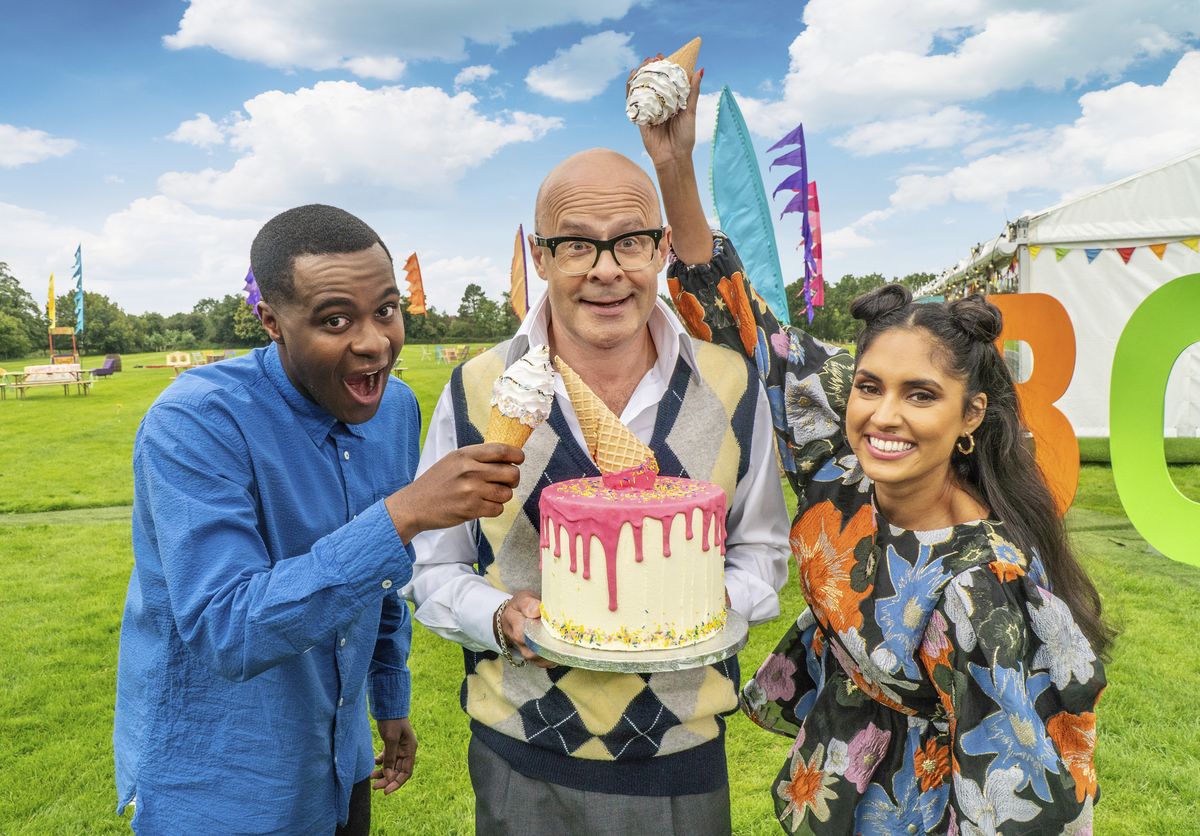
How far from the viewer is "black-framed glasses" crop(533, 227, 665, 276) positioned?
253 cm

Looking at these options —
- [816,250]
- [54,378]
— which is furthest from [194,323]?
[816,250]

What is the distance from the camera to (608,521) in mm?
2232

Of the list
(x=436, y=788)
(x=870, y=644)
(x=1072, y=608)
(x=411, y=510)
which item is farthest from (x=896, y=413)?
(x=436, y=788)

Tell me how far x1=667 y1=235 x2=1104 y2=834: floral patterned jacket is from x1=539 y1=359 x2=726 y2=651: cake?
466 millimetres

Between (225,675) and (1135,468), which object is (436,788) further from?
(1135,468)

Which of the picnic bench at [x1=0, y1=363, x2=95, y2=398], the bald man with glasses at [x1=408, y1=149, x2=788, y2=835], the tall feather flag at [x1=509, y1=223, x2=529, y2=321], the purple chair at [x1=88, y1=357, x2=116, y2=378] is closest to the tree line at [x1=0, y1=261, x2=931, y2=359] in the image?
the purple chair at [x1=88, y1=357, x2=116, y2=378]

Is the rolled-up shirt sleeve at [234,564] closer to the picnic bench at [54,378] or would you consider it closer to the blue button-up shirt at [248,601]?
the blue button-up shirt at [248,601]

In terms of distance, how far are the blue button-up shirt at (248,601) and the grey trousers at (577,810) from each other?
477 mm

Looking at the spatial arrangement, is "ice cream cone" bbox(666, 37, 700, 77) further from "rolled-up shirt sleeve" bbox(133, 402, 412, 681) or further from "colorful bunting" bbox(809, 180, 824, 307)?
"colorful bunting" bbox(809, 180, 824, 307)

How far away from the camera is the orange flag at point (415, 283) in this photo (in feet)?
93.9

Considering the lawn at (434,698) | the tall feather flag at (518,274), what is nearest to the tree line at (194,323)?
the tall feather flag at (518,274)

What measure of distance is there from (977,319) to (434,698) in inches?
194

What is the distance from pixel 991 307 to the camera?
98.8 inches

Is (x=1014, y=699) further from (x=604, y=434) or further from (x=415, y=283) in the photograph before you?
(x=415, y=283)
